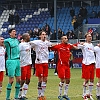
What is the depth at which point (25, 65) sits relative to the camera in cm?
1783

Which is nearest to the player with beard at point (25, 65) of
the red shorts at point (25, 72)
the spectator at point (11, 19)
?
the red shorts at point (25, 72)

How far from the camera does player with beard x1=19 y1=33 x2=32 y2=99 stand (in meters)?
17.8

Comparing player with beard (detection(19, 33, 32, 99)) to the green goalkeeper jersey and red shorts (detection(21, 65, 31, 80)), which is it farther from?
the green goalkeeper jersey

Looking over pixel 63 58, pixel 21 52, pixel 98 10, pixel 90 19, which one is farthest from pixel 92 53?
pixel 98 10

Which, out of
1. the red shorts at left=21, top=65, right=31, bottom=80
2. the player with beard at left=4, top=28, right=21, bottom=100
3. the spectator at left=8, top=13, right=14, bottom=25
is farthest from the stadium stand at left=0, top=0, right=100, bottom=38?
the player with beard at left=4, top=28, right=21, bottom=100

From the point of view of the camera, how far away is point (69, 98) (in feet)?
59.8

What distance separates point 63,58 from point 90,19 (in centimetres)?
2893

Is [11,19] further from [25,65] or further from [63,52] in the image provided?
[25,65]

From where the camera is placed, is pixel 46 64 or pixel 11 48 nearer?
pixel 11 48

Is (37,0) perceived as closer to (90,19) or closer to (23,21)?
(23,21)

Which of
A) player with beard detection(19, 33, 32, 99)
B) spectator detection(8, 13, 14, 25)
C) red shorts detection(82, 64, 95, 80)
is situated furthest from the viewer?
spectator detection(8, 13, 14, 25)

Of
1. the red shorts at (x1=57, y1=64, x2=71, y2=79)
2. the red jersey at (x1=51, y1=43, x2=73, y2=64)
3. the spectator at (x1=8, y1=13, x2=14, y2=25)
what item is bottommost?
the red shorts at (x1=57, y1=64, x2=71, y2=79)

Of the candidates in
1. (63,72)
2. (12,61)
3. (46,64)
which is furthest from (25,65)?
(63,72)

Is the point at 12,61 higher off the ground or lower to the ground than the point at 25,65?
higher
